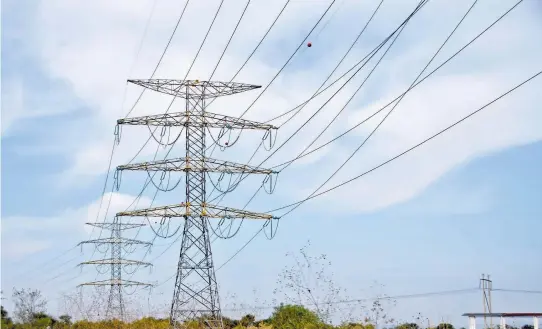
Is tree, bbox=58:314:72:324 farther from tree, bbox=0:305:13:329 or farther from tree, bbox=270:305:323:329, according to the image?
tree, bbox=0:305:13:329

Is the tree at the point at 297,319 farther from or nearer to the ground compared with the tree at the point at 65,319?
nearer to the ground

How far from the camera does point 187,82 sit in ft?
123

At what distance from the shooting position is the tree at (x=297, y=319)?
23.3 m

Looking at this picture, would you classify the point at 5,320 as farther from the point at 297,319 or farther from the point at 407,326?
the point at 297,319

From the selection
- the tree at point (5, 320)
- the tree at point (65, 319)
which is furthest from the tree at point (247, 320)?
the tree at point (5, 320)

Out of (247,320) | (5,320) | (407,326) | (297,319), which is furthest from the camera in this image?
(247,320)

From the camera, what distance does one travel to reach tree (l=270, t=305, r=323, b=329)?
23266 mm

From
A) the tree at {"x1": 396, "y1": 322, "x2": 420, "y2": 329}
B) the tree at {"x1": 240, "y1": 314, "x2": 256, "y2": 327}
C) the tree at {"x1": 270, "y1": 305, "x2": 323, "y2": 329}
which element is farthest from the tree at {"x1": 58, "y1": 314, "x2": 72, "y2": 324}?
the tree at {"x1": 396, "y1": 322, "x2": 420, "y2": 329}

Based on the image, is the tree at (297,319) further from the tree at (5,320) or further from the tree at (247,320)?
the tree at (5,320)

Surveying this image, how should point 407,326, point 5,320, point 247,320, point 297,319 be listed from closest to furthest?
point 5,320 < point 407,326 < point 297,319 < point 247,320

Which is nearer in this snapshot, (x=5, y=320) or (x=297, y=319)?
(x=5, y=320)

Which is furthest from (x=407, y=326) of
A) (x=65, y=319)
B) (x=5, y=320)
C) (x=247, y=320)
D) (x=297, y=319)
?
(x=65, y=319)

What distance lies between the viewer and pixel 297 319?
26156mm

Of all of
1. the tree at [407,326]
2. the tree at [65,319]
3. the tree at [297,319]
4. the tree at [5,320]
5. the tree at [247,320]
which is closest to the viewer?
the tree at [5,320]
